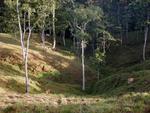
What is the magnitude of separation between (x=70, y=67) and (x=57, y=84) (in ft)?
58.3

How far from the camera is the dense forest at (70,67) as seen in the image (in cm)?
2865

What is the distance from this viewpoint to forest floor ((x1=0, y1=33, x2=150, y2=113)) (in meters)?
25.9

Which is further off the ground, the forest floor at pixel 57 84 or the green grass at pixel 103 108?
the green grass at pixel 103 108

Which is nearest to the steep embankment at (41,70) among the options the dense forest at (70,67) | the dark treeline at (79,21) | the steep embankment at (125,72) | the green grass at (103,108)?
the dense forest at (70,67)

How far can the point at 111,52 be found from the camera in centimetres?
12381

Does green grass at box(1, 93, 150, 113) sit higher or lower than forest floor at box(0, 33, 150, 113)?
higher

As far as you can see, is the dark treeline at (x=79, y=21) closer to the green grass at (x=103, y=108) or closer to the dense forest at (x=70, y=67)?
the dense forest at (x=70, y=67)

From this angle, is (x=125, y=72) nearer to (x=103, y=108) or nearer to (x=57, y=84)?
(x=57, y=84)

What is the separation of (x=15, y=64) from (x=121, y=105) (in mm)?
54358

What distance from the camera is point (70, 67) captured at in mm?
91312

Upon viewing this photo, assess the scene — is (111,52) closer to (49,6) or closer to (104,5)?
(104,5)

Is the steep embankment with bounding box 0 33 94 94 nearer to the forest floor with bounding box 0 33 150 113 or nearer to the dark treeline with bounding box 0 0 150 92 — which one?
the forest floor with bounding box 0 33 150 113

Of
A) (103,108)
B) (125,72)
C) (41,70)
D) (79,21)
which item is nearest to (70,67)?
(79,21)

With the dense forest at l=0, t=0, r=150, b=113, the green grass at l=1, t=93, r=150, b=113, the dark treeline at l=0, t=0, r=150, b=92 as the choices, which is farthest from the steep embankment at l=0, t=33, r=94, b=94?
the green grass at l=1, t=93, r=150, b=113
